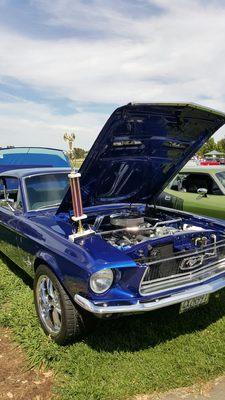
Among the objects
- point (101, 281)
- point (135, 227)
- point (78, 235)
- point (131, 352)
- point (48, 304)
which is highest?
point (78, 235)

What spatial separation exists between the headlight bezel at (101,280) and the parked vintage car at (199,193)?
3853 mm

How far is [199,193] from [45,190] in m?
3.14

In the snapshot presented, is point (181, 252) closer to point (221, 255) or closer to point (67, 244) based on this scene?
point (221, 255)

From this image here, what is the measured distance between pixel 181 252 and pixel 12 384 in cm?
179

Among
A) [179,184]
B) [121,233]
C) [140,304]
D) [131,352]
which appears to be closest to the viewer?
[140,304]

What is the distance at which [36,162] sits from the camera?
9.46 meters

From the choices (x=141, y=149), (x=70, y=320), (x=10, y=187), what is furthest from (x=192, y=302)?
(x=10, y=187)

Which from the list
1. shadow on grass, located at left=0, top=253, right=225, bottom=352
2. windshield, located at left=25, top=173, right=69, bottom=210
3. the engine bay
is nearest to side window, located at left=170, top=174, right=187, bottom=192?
the engine bay

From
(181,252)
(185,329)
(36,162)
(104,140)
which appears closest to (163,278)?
(181,252)

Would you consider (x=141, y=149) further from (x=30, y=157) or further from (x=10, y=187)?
(x=30, y=157)

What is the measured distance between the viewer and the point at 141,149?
14.2ft

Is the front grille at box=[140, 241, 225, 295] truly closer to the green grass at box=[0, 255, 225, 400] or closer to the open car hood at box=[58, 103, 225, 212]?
the green grass at box=[0, 255, 225, 400]

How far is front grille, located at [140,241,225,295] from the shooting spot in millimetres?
3295

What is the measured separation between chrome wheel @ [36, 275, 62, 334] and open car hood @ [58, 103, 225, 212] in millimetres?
884
